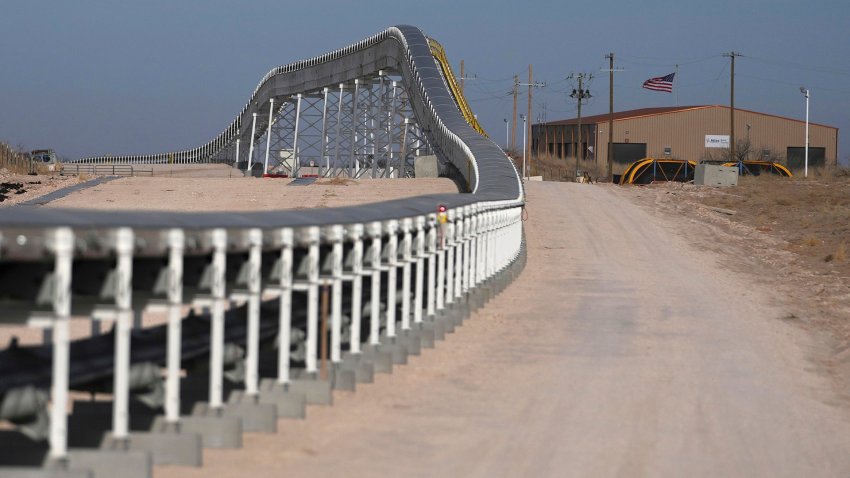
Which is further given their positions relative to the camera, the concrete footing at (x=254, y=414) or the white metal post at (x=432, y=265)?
the white metal post at (x=432, y=265)

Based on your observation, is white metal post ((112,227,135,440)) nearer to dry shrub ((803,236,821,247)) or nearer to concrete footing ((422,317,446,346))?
concrete footing ((422,317,446,346))

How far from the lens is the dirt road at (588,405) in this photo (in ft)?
28.7

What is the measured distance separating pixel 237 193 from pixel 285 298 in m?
31.9

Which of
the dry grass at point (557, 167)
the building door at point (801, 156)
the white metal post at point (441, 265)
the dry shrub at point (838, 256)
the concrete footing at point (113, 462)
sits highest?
the building door at point (801, 156)

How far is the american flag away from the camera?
69500 millimetres

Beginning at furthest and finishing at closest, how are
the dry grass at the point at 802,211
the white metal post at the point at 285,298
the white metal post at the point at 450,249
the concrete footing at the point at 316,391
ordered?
the dry grass at the point at 802,211, the white metal post at the point at 450,249, the concrete footing at the point at 316,391, the white metal post at the point at 285,298

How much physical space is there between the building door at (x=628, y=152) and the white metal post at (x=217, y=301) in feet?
302

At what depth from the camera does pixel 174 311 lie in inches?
305

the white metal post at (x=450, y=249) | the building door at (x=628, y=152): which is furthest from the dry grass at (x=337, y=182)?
the building door at (x=628, y=152)

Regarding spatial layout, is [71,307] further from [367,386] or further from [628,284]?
[628,284]

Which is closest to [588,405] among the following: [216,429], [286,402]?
[286,402]

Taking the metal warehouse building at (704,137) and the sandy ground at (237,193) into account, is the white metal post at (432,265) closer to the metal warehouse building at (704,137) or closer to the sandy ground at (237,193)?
the sandy ground at (237,193)

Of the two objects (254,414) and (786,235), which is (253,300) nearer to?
(254,414)

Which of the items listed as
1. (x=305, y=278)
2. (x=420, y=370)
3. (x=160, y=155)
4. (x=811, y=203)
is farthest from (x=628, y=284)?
(x=160, y=155)
